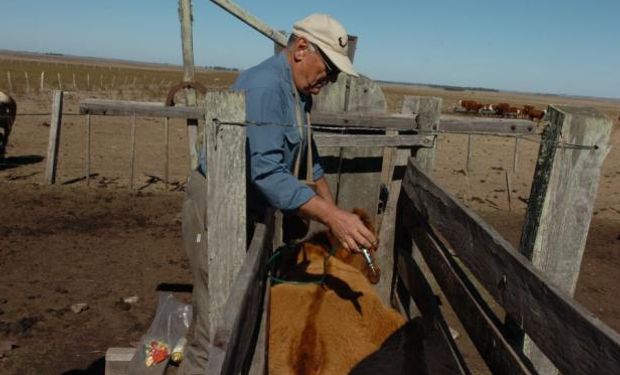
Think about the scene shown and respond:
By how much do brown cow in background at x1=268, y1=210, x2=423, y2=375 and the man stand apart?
0.34 meters

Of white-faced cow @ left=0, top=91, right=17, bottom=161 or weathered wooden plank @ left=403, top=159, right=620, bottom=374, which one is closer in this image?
weathered wooden plank @ left=403, top=159, right=620, bottom=374

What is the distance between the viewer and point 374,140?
3834mm

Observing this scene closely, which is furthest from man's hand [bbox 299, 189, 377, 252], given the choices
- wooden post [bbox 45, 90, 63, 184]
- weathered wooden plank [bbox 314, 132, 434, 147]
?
wooden post [bbox 45, 90, 63, 184]

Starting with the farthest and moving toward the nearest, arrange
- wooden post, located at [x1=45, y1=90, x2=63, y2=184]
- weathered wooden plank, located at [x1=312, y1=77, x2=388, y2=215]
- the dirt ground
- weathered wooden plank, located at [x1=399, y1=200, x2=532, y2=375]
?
wooden post, located at [x1=45, y1=90, x2=63, y2=184] → the dirt ground → weathered wooden plank, located at [x1=312, y1=77, x2=388, y2=215] → weathered wooden plank, located at [x1=399, y1=200, x2=532, y2=375]

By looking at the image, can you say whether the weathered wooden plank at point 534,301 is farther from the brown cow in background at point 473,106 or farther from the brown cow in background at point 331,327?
the brown cow in background at point 473,106

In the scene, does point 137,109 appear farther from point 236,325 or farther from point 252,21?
point 236,325

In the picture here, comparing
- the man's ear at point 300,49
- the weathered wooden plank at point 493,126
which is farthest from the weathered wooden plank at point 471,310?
the weathered wooden plank at point 493,126

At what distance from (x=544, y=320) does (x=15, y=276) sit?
18.1 feet

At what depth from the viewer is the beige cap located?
250cm

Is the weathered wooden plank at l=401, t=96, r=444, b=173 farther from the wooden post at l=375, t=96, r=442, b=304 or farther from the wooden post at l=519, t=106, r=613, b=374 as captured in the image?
the wooden post at l=519, t=106, r=613, b=374

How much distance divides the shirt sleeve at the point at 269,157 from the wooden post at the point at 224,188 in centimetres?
12

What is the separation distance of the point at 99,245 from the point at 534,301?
19.9 feet

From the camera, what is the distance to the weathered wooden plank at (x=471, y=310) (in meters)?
2.02

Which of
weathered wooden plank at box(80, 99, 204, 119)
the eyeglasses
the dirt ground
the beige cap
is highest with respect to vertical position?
the beige cap
